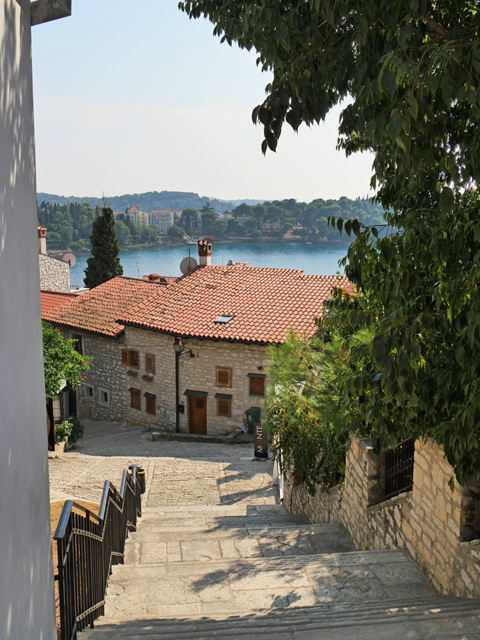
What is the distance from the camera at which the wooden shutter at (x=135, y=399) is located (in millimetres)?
23688

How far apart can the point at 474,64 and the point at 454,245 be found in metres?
1.35

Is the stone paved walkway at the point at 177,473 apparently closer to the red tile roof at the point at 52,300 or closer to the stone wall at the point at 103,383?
the stone wall at the point at 103,383

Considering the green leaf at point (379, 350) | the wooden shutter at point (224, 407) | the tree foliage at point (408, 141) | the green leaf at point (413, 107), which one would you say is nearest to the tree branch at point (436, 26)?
the tree foliage at point (408, 141)

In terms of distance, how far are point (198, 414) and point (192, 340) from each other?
2.75 metres

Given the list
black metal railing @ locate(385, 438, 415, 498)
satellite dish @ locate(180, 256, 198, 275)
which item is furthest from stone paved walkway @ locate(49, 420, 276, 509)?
satellite dish @ locate(180, 256, 198, 275)

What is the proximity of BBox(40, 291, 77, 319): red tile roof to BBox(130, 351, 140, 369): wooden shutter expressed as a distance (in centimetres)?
723

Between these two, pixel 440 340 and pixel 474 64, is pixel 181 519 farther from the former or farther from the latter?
pixel 474 64

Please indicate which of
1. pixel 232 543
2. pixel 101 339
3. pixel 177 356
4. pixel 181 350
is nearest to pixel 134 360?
pixel 101 339

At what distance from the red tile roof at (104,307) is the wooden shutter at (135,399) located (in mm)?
2293

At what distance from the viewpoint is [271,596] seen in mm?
5793

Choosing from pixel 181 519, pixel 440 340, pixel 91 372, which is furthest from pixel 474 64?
pixel 91 372

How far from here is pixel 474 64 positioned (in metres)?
3.28

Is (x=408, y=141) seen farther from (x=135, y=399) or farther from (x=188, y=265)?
(x=188, y=265)

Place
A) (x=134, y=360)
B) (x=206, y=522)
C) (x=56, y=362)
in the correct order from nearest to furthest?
1. (x=206, y=522)
2. (x=56, y=362)
3. (x=134, y=360)
